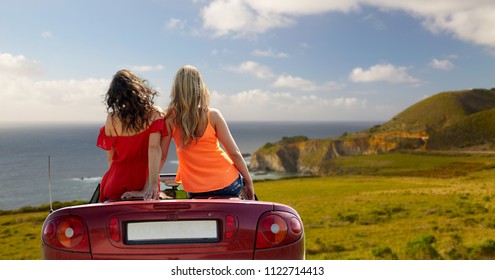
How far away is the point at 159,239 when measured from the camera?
2871 mm

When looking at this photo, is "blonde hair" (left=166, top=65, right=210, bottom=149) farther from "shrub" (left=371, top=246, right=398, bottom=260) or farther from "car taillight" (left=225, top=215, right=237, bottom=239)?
"shrub" (left=371, top=246, right=398, bottom=260)

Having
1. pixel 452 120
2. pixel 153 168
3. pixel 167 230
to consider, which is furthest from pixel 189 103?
pixel 452 120

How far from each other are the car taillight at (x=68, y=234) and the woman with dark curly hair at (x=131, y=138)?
1.90ft

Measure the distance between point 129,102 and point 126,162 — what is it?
0.46m

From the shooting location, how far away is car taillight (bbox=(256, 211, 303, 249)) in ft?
9.80

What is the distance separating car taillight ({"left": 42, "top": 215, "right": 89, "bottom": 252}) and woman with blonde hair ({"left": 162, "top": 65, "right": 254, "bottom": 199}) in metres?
0.94

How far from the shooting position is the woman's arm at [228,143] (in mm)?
3623

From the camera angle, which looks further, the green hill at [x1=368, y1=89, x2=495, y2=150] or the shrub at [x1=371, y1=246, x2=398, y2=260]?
the green hill at [x1=368, y1=89, x2=495, y2=150]

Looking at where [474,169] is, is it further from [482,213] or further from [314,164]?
[314,164]

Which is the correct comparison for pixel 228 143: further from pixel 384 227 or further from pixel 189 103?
pixel 384 227

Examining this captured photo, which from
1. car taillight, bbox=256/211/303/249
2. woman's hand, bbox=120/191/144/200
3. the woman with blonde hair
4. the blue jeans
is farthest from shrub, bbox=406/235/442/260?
woman's hand, bbox=120/191/144/200

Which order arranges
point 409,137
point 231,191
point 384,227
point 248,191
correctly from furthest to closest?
point 409,137
point 384,227
point 248,191
point 231,191

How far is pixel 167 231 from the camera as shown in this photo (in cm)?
287
